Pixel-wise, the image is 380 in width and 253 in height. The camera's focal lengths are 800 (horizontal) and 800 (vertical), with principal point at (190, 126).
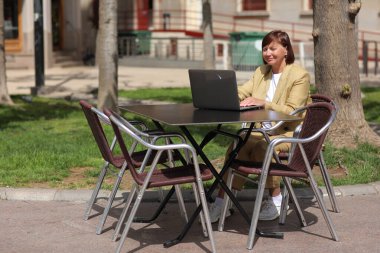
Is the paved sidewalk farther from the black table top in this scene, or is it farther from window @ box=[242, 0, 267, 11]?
window @ box=[242, 0, 267, 11]

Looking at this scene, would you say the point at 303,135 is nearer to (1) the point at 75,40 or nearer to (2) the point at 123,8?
(1) the point at 75,40

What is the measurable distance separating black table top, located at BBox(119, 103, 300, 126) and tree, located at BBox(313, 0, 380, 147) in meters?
3.03

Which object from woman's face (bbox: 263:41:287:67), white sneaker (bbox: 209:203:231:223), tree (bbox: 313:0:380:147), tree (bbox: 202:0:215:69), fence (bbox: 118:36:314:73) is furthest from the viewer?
fence (bbox: 118:36:314:73)

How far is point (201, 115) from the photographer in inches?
235

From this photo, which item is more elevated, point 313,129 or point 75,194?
point 313,129

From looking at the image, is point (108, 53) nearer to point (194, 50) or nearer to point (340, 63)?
point (340, 63)

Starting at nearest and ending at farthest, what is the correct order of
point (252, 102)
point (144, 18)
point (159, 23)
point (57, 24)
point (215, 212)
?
1. point (252, 102)
2. point (215, 212)
3. point (57, 24)
4. point (159, 23)
5. point (144, 18)

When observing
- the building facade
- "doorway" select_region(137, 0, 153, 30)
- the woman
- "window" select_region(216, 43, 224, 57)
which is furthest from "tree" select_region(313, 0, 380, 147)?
"doorway" select_region(137, 0, 153, 30)

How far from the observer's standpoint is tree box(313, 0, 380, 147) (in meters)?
9.11

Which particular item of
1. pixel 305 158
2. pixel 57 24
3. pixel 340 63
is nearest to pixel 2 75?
pixel 340 63

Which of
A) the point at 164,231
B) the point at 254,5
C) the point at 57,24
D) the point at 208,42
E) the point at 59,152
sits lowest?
the point at 164,231

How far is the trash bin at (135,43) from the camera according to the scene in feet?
108

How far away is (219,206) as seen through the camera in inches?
257

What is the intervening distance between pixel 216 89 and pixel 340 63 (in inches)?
135
